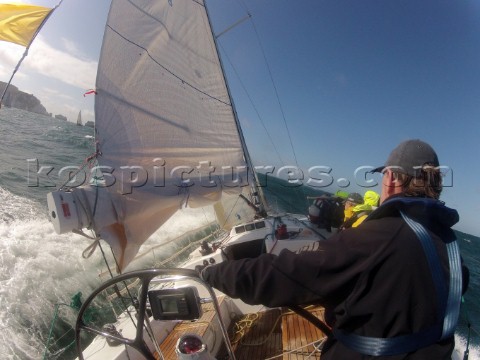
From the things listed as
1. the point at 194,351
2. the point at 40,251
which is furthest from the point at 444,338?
the point at 40,251

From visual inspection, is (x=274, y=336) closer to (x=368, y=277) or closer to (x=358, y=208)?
(x=358, y=208)

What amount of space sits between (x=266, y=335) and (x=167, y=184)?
2650 millimetres

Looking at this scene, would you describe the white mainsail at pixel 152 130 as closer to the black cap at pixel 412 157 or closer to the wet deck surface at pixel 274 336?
the wet deck surface at pixel 274 336

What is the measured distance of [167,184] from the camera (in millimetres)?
3096

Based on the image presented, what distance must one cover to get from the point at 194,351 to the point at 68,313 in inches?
203

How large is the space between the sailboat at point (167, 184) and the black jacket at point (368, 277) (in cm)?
31

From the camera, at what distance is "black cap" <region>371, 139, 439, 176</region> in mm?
1291

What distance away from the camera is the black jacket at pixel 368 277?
3.20ft

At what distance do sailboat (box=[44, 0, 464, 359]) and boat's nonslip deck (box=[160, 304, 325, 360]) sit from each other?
16 millimetres

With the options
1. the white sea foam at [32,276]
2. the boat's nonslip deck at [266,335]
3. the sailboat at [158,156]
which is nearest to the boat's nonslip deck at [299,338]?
the boat's nonslip deck at [266,335]

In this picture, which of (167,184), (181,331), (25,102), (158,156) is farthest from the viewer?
(25,102)

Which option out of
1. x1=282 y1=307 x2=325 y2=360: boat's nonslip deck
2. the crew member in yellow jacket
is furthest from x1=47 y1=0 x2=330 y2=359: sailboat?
the crew member in yellow jacket

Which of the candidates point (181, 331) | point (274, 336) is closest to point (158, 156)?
point (181, 331)

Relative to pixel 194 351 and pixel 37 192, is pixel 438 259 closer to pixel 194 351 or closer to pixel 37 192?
pixel 194 351
